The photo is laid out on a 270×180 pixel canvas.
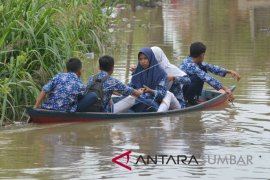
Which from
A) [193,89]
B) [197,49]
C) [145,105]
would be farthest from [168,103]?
[197,49]

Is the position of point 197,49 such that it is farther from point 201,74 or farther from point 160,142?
point 160,142

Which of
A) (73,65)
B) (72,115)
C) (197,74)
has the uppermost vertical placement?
(73,65)

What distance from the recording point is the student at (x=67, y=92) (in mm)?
9711

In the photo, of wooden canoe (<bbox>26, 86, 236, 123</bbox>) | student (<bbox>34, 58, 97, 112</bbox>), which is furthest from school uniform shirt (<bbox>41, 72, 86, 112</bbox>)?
wooden canoe (<bbox>26, 86, 236, 123</bbox>)

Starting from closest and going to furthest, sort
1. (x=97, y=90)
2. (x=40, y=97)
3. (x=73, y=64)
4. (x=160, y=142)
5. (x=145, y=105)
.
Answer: (x=160, y=142), (x=40, y=97), (x=73, y=64), (x=97, y=90), (x=145, y=105)

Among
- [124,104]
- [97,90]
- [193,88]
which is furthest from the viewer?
[193,88]

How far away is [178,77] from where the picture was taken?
10.9 metres

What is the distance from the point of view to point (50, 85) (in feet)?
31.6

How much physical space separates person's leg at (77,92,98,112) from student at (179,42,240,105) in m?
1.96

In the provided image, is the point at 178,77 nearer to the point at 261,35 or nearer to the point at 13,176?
the point at 13,176

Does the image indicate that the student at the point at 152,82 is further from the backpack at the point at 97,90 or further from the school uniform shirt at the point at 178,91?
the backpack at the point at 97,90

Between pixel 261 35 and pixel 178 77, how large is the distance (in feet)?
37.2

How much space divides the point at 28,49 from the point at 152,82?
1.72 meters

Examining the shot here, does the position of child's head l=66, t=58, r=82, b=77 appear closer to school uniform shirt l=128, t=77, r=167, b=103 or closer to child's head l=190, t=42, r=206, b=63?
school uniform shirt l=128, t=77, r=167, b=103
